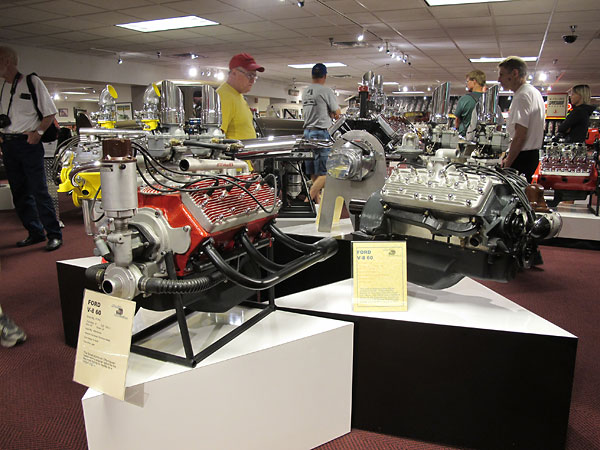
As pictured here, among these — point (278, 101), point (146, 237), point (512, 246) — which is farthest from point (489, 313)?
point (278, 101)

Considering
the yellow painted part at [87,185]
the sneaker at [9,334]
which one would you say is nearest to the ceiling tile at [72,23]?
the yellow painted part at [87,185]

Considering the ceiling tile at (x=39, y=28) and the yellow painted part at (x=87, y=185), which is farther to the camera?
the ceiling tile at (x=39, y=28)

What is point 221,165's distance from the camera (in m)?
1.64

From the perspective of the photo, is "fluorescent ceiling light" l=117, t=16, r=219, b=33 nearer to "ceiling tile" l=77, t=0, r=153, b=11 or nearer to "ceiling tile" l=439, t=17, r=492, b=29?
"ceiling tile" l=77, t=0, r=153, b=11

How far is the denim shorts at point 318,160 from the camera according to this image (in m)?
3.85

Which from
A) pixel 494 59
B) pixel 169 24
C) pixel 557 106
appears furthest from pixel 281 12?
pixel 557 106

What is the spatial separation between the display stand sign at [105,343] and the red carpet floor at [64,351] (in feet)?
2.31

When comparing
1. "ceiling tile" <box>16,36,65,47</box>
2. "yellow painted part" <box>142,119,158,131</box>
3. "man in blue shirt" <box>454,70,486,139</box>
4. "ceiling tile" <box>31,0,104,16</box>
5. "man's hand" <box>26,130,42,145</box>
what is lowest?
"man's hand" <box>26,130,42,145</box>

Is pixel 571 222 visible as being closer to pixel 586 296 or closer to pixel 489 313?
pixel 586 296

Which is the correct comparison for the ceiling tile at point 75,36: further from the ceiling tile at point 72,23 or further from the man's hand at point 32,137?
the man's hand at point 32,137

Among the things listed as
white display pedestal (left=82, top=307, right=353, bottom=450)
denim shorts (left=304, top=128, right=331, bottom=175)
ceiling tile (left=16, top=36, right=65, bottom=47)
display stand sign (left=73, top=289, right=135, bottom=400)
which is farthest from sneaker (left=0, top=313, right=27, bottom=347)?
ceiling tile (left=16, top=36, right=65, bottom=47)

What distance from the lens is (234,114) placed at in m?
3.45

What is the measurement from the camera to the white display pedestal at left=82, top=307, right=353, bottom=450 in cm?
128

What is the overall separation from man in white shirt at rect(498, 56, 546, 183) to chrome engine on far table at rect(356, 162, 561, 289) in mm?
1767
